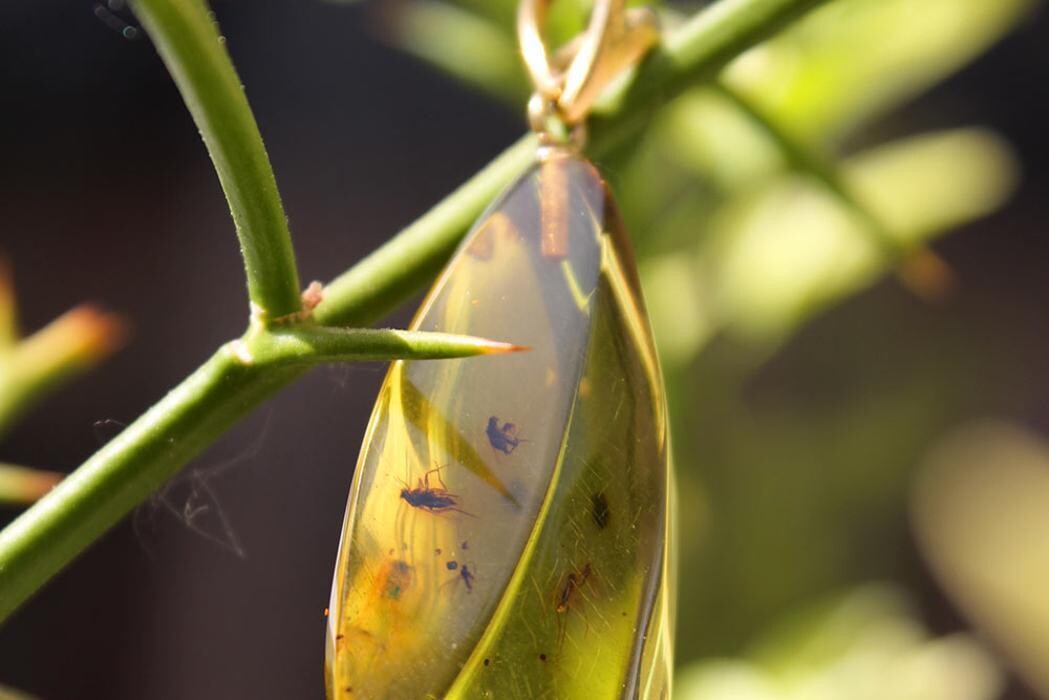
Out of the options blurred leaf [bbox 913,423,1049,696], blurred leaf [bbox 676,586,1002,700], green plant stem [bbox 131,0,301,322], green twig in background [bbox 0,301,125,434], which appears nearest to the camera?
green plant stem [bbox 131,0,301,322]

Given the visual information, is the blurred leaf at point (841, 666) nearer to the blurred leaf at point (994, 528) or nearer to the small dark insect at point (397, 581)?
the blurred leaf at point (994, 528)

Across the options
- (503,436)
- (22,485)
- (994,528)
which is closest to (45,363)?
(22,485)

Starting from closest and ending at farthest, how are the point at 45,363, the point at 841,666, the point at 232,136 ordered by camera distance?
the point at 232,136
the point at 45,363
the point at 841,666

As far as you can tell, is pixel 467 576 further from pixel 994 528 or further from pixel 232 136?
pixel 994 528

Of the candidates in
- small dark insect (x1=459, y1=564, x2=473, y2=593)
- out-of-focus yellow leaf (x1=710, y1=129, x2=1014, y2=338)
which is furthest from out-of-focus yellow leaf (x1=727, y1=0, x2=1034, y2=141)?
small dark insect (x1=459, y1=564, x2=473, y2=593)

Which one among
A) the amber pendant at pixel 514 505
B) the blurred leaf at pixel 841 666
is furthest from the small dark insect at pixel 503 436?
the blurred leaf at pixel 841 666

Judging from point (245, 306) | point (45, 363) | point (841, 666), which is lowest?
point (841, 666)

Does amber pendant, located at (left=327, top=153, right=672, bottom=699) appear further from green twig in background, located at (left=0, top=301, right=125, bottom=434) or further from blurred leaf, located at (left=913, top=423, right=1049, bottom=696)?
blurred leaf, located at (left=913, top=423, right=1049, bottom=696)
